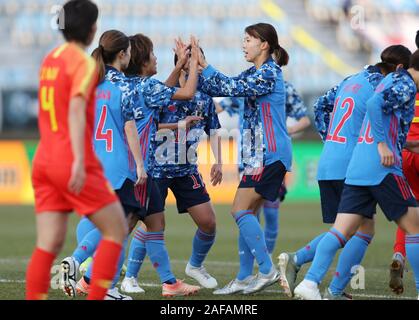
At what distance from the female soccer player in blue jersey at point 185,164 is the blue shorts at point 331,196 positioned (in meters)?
1.20

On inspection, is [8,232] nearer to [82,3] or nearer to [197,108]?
[197,108]

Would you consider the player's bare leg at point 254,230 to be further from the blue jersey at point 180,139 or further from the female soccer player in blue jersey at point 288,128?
the female soccer player in blue jersey at point 288,128

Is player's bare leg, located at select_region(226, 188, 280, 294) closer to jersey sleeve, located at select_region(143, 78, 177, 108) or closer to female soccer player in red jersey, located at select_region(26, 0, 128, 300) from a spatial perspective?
jersey sleeve, located at select_region(143, 78, 177, 108)

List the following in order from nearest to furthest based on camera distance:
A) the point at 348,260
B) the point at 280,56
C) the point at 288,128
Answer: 1. the point at 348,260
2. the point at 280,56
3. the point at 288,128

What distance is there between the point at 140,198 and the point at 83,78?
7.73 feet

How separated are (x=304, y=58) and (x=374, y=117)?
20.3 meters

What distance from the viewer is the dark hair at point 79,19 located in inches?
219

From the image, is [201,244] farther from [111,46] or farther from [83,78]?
[83,78]

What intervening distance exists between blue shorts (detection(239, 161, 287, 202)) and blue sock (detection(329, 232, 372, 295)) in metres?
0.87

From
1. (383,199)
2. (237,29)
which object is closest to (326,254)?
(383,199)

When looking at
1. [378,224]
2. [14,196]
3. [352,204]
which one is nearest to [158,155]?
[352,204]

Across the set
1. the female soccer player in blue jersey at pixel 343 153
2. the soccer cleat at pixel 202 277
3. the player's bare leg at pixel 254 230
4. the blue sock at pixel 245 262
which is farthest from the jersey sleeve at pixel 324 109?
the soccer cleat at pixel 202 277

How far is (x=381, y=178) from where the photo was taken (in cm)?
677

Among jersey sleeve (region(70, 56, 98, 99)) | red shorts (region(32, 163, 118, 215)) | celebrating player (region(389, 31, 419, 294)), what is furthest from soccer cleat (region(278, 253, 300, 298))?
jersey sleeve (region(70, 56, 98, 99))
